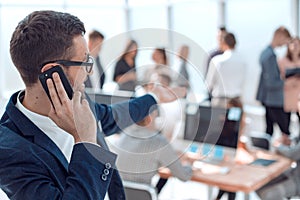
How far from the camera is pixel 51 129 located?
A: 3.26ft

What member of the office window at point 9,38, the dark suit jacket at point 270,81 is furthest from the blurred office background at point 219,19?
the office window at point 9,38

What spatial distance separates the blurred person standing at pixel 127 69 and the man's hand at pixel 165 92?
4.3 inches

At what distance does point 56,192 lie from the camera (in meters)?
0.86

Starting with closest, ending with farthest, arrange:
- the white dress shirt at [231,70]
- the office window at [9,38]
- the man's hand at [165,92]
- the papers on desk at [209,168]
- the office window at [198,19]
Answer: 1. the office window at [9,38]
2. the man's hand at [165,92]
3. the papers on desk at [209,168]
4. the white dress shirt at [231,70]
5. the office window at [198,19]

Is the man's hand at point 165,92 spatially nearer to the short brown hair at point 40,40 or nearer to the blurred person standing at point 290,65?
the short brown hair at point 40,40

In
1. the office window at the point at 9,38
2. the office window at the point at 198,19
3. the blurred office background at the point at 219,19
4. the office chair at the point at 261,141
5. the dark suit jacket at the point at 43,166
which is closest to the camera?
the dark suit jacket at the point at 43,166

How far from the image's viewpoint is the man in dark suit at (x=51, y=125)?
87cm

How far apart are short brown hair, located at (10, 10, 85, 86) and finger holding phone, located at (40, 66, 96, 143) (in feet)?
0.11

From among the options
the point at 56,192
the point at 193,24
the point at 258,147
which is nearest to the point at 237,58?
the point at 258,147

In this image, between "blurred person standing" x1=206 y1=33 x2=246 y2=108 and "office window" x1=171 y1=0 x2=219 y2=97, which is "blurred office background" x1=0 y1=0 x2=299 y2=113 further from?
"blurred person standing" x1=206 y1=33 x2=246 y2=108

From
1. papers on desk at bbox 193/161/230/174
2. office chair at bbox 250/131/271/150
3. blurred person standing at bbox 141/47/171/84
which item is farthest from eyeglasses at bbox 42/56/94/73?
office chair at bbox 250/131/271/150

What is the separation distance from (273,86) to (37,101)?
12.2 feet

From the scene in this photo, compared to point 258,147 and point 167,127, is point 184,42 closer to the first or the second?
point 167,127

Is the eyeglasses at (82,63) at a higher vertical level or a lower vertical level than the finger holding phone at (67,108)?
higher
